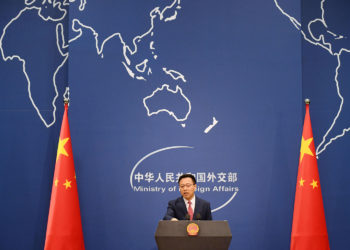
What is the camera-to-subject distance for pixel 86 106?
4.53m

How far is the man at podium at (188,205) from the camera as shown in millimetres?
3672

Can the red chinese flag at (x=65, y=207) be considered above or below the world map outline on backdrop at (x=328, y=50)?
below

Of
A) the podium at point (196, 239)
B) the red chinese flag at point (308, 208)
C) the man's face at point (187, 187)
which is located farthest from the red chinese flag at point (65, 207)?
the red chinese flag at point (308, 208)

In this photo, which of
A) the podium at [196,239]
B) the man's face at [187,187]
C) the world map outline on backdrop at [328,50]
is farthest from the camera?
the world map outline on backdrop at [328,50]

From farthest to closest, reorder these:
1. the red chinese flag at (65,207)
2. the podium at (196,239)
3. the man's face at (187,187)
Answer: the red chinese flag at (65,207) → the man's face at (187,187) → the podium at (196,239)

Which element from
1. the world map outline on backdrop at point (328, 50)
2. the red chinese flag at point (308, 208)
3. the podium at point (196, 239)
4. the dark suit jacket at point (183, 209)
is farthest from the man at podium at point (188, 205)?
the world map outline on backdrop at point (328, 50)

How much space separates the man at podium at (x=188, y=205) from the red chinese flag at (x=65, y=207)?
1.08 meters

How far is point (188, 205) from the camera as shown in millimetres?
3744

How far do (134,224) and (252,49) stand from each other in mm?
2326

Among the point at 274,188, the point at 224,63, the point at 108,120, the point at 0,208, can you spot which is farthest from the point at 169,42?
the point at 0,208

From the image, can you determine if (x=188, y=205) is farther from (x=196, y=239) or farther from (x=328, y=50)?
(x=328, y=50)

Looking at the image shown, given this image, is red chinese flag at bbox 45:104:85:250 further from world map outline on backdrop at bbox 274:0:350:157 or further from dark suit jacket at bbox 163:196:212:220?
world map outline on backdrop at bbox 274:0:350:157

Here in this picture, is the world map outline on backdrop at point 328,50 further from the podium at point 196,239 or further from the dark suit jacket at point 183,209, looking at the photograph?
the podium at point 196,239

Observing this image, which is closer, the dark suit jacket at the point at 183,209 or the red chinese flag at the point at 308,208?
the dark suit jacket at the point at 183,209
